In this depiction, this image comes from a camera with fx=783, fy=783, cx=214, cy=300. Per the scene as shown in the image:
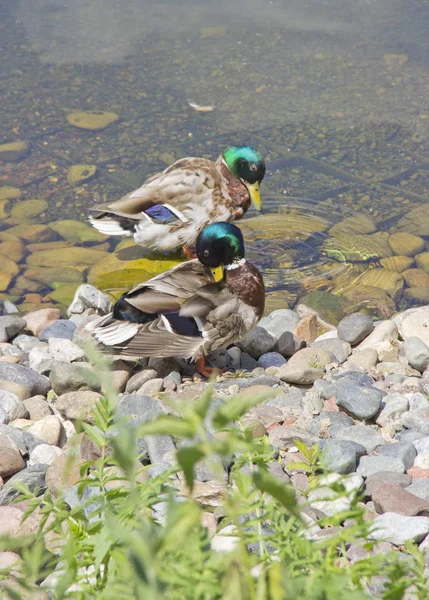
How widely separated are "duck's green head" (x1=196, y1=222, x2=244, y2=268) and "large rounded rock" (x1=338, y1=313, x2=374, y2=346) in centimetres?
73

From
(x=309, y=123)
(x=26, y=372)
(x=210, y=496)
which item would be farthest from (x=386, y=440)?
(x=309, y=123)

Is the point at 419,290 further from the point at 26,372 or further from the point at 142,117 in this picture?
the point at 142,117

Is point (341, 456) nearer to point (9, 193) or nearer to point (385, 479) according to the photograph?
point (385, 479)

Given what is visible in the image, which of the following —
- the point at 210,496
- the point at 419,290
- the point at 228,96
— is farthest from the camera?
the point at 228,96

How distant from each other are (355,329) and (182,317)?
1.06 metres

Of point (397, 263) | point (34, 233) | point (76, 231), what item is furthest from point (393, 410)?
point (34, 233)

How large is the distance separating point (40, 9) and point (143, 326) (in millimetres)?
7746

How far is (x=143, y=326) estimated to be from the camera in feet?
12.7

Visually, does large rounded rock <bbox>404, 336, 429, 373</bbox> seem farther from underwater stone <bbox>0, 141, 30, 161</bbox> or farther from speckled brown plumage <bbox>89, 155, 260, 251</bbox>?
underwater stone <bbox>0, 141, 30, 161</bbox>

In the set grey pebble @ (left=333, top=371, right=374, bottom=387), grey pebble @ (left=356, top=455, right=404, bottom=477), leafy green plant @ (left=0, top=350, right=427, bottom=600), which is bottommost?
grey pebble @ (left=333, top=371, right=374, bottom=387)

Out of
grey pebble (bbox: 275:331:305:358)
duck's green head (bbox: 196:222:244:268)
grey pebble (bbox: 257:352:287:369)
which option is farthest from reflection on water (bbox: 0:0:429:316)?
duck's green head (bbox: 196:222:244:268)

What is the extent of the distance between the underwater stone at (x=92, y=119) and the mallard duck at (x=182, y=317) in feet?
13.3

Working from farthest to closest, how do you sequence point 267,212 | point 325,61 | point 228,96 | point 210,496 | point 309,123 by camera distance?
point 325,61, point 228,96, point 309,123, point 267,212, point 210,496

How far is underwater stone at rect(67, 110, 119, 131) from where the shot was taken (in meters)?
7.68
